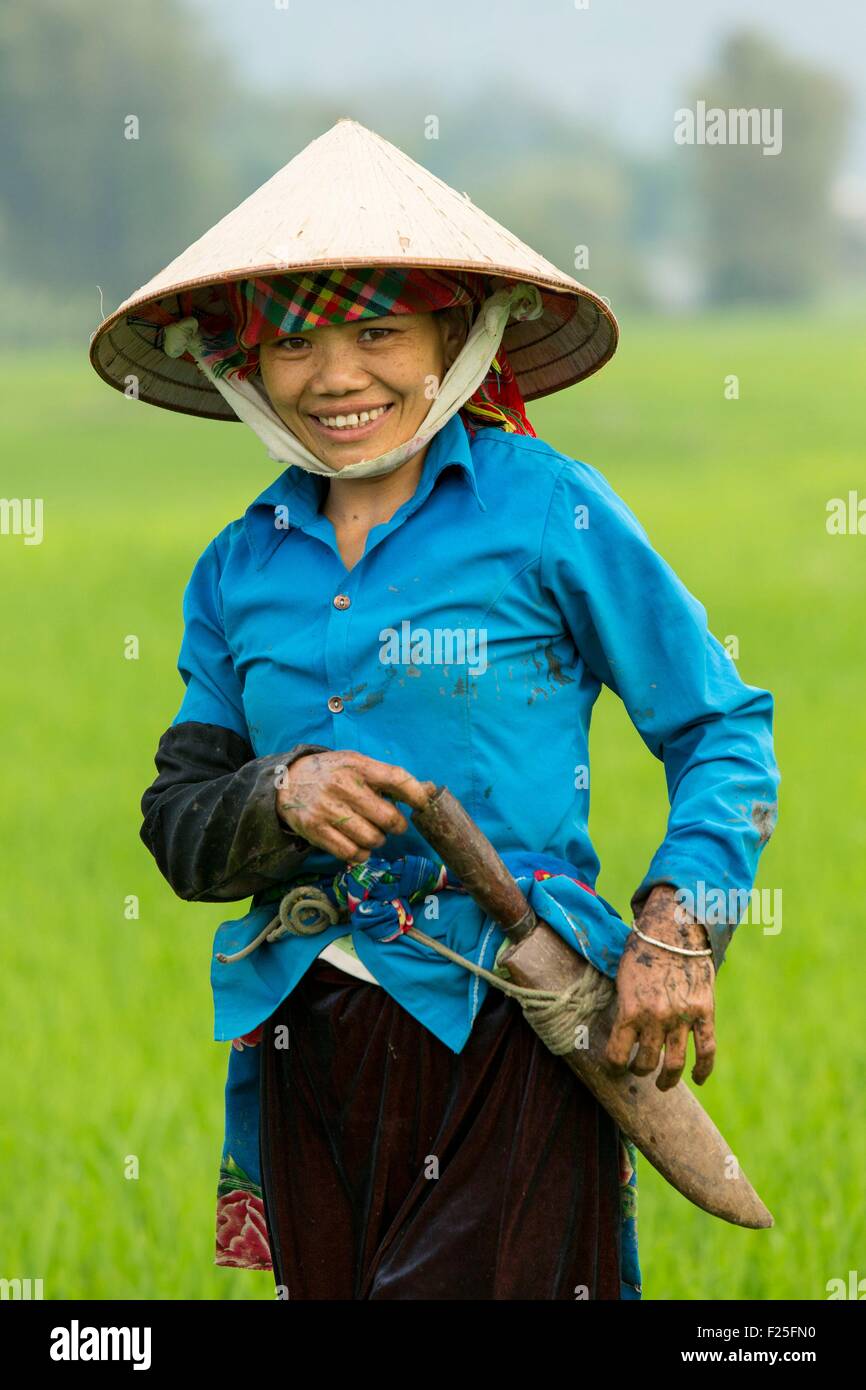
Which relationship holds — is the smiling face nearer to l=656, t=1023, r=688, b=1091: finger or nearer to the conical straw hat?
the conical straw hat

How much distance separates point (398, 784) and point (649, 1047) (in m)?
0.43

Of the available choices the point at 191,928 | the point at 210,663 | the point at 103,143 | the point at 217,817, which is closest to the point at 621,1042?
the point at 217,817

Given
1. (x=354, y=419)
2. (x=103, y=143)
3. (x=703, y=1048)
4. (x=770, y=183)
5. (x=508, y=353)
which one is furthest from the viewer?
(x=770, y=183)

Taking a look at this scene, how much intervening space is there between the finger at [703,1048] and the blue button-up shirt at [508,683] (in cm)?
10

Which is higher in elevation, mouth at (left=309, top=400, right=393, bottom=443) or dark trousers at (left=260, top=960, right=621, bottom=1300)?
mouth at (left=309, top=400, right=393, bottom=443)

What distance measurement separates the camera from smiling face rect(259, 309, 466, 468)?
7.84 ft

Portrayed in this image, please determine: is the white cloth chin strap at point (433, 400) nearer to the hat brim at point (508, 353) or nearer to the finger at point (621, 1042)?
the hat brim at point (508, 353)

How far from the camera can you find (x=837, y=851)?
7.67 meters

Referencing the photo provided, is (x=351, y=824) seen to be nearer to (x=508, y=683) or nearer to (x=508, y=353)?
(x=508, y=683)

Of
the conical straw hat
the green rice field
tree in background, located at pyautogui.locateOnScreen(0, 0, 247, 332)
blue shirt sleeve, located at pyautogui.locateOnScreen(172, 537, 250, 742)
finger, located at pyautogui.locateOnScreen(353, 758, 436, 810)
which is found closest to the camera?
finger, located at pyautogui.locateOnScreen(353, 758, 436, 810)

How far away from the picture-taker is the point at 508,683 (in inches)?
94.0

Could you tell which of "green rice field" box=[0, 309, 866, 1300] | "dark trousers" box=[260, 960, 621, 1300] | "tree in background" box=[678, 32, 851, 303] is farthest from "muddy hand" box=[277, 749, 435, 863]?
"tree in background" box=[678, 32, 851, 303]

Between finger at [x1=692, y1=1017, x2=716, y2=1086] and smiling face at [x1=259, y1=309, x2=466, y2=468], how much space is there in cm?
80
